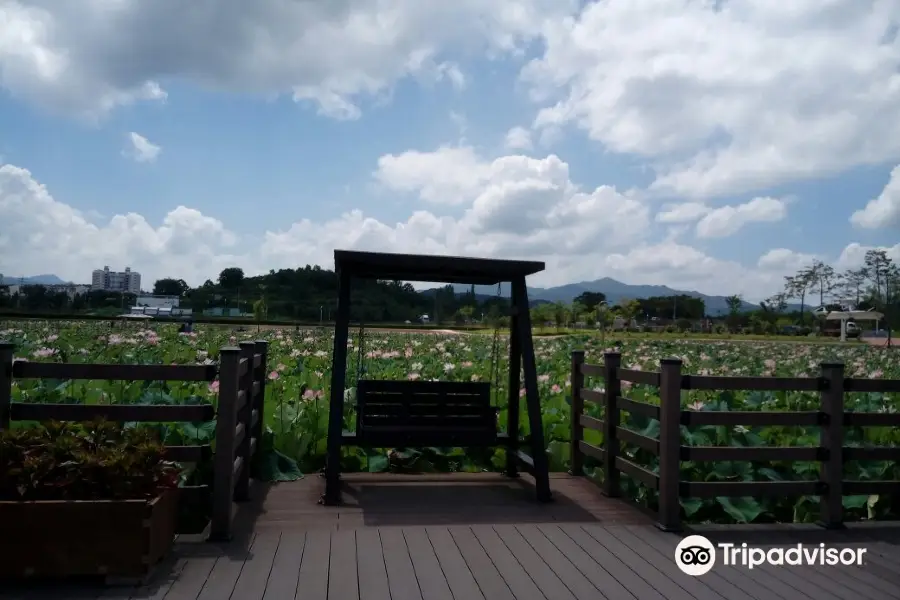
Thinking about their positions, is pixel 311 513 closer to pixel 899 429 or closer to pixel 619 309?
pixel 899 429

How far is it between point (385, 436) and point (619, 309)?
65.7 metres

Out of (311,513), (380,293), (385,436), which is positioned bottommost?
(311,513)

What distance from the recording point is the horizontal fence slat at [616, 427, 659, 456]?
16.0ft

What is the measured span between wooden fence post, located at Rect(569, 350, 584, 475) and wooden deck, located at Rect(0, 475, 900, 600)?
1045 mm

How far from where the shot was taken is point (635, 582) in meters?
3.66

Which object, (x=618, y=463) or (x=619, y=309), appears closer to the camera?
(x=618, y=463)

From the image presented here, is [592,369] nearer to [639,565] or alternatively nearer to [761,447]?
[761,447]

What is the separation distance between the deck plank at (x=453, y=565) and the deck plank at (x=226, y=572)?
1.04m

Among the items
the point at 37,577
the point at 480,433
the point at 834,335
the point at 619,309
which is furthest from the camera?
the point at 619,309

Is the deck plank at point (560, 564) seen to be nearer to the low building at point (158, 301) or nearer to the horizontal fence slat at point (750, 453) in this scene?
the horizontal fence slat at point (750, 453)

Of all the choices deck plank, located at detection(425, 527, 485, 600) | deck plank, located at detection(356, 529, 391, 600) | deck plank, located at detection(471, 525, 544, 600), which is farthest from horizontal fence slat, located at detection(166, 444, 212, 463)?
deck plank, located at detection(471, 525, 544, 600)

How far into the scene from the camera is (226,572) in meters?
3.62

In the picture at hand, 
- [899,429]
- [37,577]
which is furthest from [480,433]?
[899,429]

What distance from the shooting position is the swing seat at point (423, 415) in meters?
5.60
